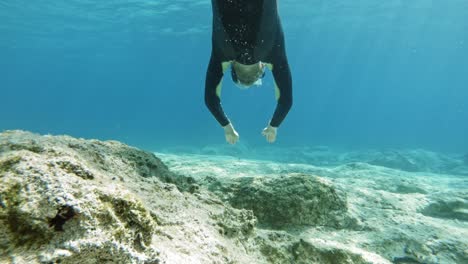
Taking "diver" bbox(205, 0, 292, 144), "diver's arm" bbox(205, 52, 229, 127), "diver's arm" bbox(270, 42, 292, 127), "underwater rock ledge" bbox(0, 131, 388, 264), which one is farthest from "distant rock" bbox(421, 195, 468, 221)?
"underwater rock ledge" bbox(0, 131, 388, 264)

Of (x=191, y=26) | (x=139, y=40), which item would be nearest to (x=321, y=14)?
(x=191, y=26)

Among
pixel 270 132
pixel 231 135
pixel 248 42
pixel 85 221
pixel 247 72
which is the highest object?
pixel 248 42

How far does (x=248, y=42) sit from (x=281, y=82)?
2.85 feet

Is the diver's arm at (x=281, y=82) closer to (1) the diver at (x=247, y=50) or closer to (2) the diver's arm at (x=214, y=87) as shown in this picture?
(1) the diver at (x=247, y=50)

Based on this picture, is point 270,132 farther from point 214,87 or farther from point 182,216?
point 182,216

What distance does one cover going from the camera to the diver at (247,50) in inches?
193

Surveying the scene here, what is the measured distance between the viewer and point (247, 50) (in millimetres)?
4984

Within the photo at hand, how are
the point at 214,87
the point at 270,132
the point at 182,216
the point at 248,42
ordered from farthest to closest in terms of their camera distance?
the point at 270,132, the point at 214,87, the point at 248,42, the point at 182,216

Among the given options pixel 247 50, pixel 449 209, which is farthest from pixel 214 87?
pixel 449 209

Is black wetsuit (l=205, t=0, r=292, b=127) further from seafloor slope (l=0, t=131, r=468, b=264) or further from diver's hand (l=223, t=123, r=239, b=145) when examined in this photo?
seafloor slope (l=0, t=131, r=468, b=264)

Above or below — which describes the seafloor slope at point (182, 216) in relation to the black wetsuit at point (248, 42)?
below

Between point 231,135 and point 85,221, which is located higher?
point 231,135

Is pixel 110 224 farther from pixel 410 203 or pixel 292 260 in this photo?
pixel 410 203

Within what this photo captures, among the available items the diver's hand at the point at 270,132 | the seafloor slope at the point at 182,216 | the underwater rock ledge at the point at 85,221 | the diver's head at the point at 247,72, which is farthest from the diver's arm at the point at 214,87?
the underwater rock ledge at the point at 85,221
